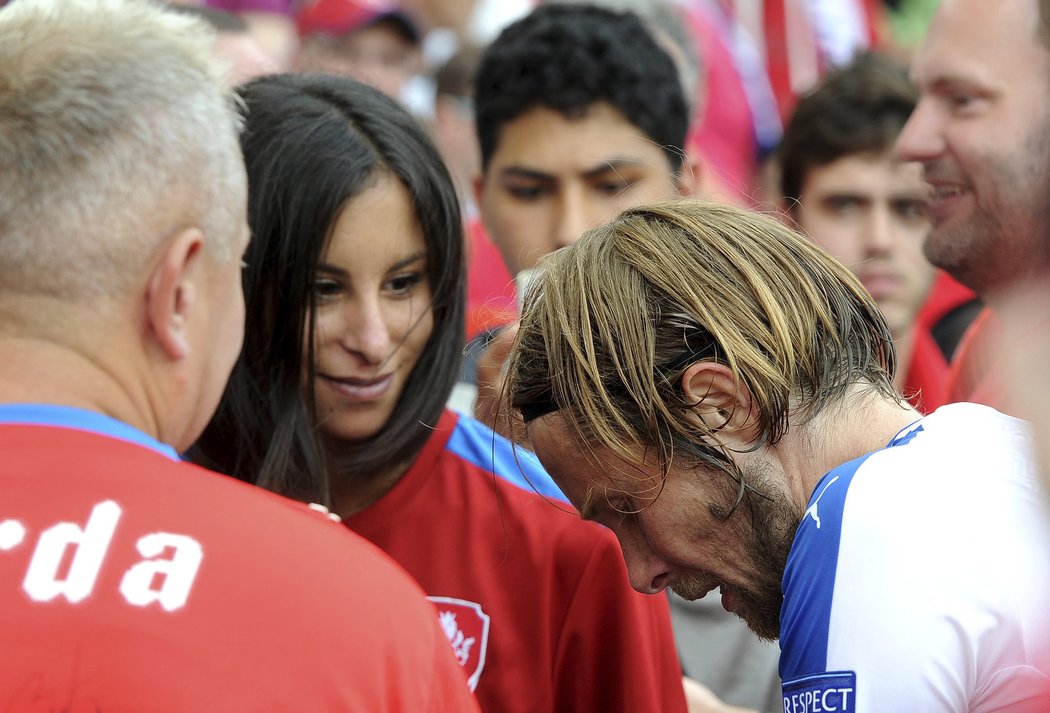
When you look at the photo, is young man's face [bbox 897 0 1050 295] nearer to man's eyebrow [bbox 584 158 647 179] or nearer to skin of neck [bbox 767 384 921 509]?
man's eyebrow [bbox 584 158 647 179]

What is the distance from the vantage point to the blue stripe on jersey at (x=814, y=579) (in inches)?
62.1

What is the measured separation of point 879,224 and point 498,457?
6.59ft

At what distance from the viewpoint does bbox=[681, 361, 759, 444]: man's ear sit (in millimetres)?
1813

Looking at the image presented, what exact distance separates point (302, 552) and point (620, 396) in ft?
2.08

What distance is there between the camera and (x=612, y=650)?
2.29 meters

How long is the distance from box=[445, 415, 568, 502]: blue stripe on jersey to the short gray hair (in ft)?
3.05

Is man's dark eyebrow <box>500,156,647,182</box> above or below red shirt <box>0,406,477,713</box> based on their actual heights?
above

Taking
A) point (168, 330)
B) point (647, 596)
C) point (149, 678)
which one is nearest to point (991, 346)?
point (647, 596)

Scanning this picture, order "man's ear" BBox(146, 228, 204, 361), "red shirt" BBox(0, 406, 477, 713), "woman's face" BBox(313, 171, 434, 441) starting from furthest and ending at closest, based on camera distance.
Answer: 1. "woman's face" BBox(313, 171, 434, 441)
2. "man's ear" BBox(146, 228, 204, 361)
3. "red shirt" BBox(0, 406, 477, 713)

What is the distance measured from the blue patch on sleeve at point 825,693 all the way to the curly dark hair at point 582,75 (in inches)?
80.8

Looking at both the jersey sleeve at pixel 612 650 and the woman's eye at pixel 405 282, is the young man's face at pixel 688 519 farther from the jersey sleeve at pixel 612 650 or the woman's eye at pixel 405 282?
the woman's eye at pixel 405 282

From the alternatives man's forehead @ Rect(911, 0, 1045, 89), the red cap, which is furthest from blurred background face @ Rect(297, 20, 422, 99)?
man's forehead @ Rect(911, 0, 1045, 89)

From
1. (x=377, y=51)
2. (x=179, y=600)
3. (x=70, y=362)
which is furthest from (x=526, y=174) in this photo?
(x=377, y=51)

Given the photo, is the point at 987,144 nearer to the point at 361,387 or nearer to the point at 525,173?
the point at 525,173
